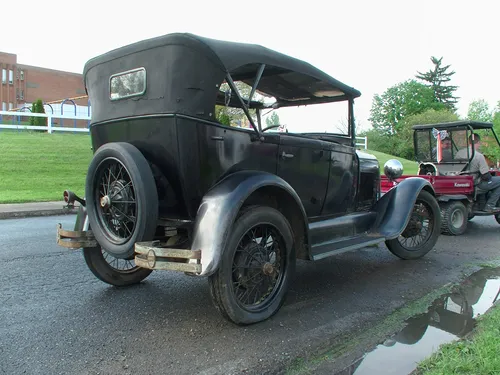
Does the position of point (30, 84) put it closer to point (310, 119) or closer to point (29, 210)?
point (29, 210)

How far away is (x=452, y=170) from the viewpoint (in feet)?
29.9

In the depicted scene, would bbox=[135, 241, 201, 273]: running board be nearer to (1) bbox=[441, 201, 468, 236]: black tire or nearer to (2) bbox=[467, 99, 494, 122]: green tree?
(1) bbox=[441, 201, 468, 236]: black tire

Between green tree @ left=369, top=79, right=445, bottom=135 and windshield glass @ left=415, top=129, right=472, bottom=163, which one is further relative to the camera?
green tree @ left=369, top=79, right=445, bottom=135

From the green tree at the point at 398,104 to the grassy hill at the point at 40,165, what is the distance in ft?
171

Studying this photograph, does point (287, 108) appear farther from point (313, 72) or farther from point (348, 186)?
point (348, 186)

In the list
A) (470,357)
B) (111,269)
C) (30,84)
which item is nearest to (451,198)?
(470,357)

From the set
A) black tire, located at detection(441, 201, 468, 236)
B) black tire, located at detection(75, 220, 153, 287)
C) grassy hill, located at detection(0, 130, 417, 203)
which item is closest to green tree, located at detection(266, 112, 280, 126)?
black tire, located at detection(75, 220, 153, 287)

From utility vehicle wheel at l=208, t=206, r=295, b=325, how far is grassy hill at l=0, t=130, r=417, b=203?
32.0 feet

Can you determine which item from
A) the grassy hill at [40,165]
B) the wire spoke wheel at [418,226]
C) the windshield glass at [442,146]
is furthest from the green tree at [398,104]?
the wire spoke wheel at [418,226]

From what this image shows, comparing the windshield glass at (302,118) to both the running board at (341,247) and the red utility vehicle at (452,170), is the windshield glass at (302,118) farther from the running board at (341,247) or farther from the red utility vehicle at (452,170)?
the red utility vehicle at (452,170)

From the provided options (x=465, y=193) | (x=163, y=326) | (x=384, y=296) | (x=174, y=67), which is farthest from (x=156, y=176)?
(x=465, y=193)

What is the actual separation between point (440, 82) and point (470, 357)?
7265 centimetres

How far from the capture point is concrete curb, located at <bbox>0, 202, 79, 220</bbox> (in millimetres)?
9391

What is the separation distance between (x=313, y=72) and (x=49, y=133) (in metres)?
20.7
